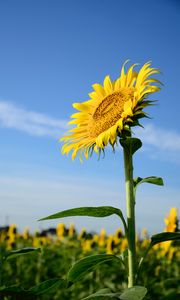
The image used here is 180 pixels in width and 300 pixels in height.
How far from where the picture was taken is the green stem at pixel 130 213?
2.28 meters

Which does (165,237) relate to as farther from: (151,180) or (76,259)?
(76,259)

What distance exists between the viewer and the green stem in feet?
7.49

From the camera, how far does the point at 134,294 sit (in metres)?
1.88

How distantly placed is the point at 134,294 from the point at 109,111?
1326 millimetres

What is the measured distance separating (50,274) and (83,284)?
143cm

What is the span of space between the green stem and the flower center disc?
402 mm

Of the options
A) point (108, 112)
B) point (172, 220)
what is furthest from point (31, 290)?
point (172, 220)

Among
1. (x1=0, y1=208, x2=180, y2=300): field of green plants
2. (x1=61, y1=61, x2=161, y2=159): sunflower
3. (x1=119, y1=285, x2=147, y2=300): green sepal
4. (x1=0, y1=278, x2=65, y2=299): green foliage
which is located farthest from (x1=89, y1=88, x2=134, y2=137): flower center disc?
(x1=0, y1=208, x2=180, y2=300): field of green plants

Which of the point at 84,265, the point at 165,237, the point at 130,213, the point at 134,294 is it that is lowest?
the point at 134,294

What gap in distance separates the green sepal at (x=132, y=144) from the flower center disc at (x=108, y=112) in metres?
0.35

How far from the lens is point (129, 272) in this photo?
2.29 meters

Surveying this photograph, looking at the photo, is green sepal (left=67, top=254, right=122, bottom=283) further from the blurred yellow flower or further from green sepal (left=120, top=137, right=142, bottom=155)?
the blurred yellow flower

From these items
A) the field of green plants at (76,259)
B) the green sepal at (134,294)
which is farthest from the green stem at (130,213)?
the field of green plants at (76,259)

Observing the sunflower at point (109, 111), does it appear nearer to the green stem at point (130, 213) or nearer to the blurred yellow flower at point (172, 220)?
the green stem at point (130, 213)
